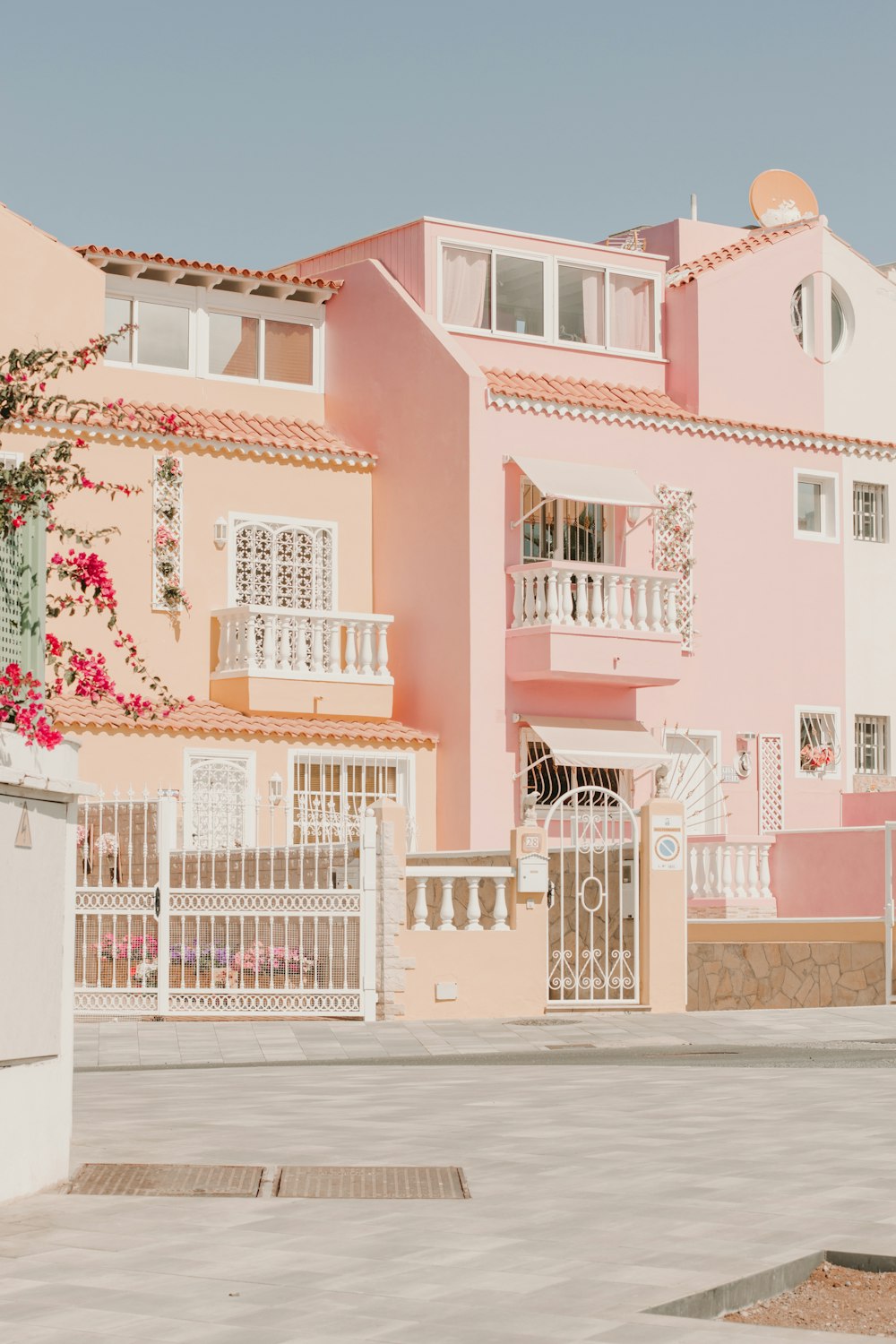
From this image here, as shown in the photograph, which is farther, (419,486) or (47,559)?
(419,486)

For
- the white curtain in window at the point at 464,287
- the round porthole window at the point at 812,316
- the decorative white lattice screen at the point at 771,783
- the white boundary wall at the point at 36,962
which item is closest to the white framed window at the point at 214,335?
the white curtain in window at the point at 464,287

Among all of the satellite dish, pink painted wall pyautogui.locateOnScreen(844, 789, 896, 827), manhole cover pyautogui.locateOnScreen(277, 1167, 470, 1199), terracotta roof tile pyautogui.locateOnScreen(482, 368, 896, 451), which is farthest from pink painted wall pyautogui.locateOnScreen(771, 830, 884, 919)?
manhole cover pyautogui.locateOnScreen(277, 1167, 470, 1199)

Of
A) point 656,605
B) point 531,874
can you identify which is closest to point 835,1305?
point 531,874

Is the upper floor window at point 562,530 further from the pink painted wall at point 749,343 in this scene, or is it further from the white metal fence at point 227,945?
the white metal fence at point 227,945

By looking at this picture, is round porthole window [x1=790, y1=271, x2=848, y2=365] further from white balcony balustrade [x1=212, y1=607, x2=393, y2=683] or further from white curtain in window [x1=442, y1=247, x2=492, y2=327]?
white balcony balustrade [x1=212, y1=607, x2=393, y2=683]

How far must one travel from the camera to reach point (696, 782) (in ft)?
108

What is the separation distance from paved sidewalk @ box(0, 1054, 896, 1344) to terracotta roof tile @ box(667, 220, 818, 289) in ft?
73.5

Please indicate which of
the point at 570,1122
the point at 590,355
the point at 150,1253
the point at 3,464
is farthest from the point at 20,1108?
the point at 590,355

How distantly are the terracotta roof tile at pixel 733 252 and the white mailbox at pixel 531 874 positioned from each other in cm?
1439

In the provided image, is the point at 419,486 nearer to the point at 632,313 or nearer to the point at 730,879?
the point at 632,313

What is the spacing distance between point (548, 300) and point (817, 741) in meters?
8.56

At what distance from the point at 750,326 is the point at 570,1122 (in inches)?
952

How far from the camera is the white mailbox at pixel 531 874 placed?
22703mm

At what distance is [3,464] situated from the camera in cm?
1009
